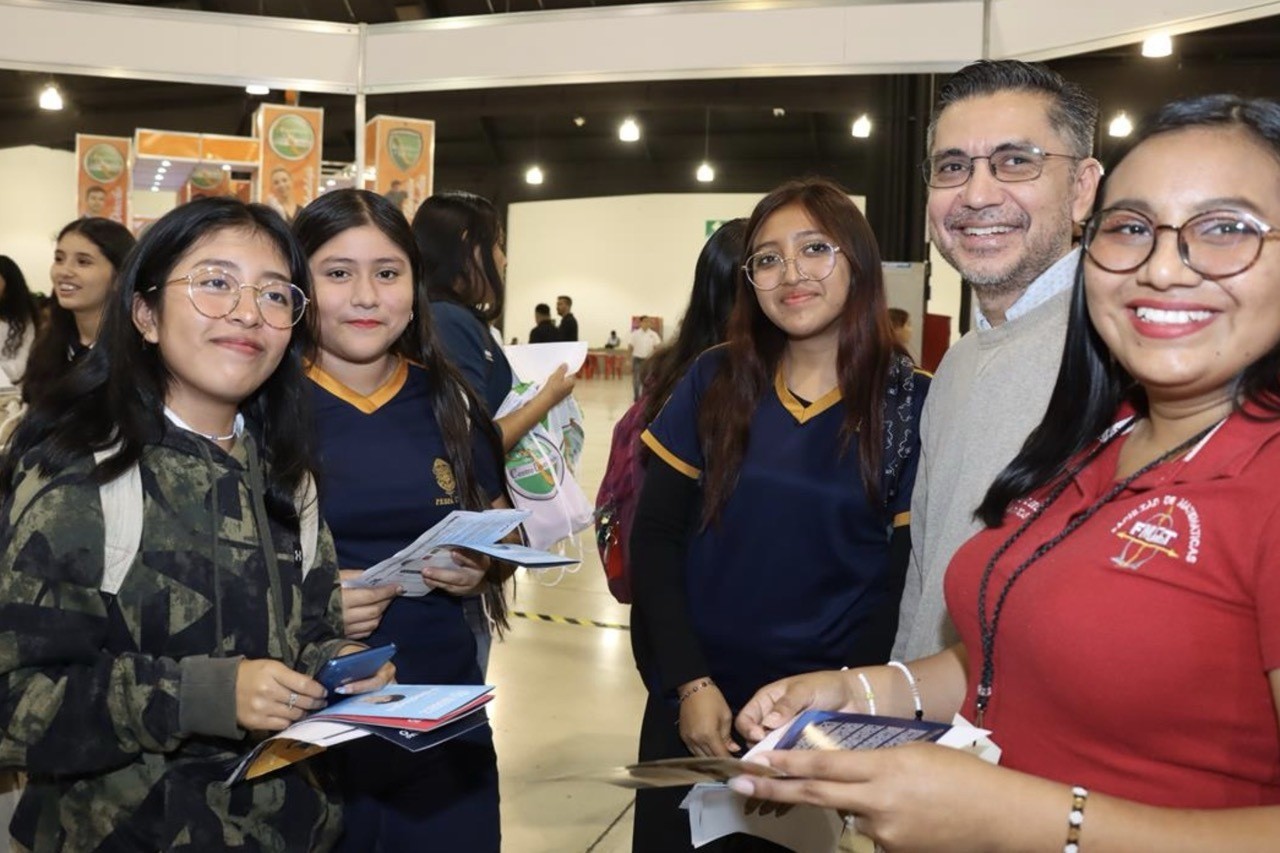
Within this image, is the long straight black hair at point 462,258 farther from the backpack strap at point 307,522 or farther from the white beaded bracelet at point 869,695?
→ the white beaded bracelet at point 869,695

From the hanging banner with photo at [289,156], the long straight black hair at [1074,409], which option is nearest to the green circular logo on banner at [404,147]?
the hanging banner with photo at [289,156]

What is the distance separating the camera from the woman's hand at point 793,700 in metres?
1.67

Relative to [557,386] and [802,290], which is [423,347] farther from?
[557,386]

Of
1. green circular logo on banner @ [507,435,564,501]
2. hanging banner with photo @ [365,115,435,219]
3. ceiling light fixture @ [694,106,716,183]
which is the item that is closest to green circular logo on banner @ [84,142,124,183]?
hanging banner with photo @ [365,115,435,219]

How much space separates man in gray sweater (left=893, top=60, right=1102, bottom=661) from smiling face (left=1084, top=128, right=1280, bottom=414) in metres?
0.47

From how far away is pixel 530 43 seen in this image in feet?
19.5

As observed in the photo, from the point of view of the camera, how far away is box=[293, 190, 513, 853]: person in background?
230cm

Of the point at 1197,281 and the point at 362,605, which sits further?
the point at 362,605

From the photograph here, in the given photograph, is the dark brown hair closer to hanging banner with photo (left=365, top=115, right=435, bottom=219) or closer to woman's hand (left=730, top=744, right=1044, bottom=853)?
woman's hand (left=730, top=744, right=1044, bottom=853)

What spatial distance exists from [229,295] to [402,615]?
31.8 inches

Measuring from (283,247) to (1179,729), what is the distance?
5.03 ft

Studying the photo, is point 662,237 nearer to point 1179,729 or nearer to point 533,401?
point 533,401

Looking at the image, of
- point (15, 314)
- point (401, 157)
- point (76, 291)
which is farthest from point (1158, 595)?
point (401, 157)

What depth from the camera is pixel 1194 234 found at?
3.85 ft
